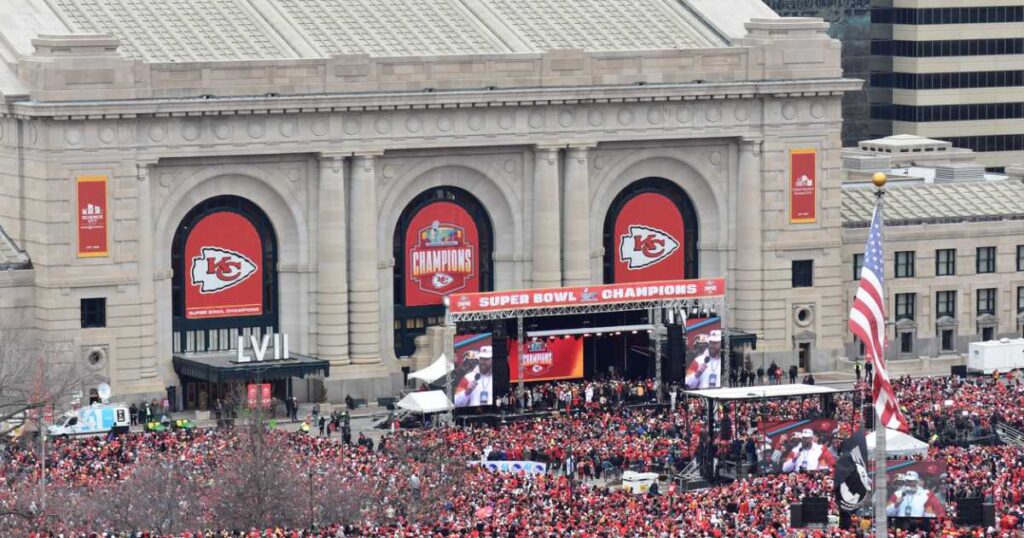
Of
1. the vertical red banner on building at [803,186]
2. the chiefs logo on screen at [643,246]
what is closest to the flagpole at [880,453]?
the chiefs logo on screen at [643,246]

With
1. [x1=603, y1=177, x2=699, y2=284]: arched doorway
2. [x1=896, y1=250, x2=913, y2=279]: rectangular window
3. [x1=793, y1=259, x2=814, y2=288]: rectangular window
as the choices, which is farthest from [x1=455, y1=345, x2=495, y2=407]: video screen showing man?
[x1=896, y1=250, x2=913, y2=279]: rectangular window

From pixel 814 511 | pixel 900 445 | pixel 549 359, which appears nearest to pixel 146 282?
pixel 549 359

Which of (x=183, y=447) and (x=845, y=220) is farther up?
(x=845, y=220)

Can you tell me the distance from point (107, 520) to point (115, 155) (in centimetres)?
3679

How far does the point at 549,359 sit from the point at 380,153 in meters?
13.3

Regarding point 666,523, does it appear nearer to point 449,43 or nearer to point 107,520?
point 107,520

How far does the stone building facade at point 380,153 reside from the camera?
147625 mm

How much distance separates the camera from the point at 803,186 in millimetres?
164000

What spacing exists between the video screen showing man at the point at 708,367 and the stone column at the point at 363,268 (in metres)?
15.4

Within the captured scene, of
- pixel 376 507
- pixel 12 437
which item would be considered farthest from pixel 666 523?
pixel 12 437

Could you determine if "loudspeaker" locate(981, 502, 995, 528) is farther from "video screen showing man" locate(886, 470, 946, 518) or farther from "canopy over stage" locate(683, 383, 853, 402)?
"canopy over stage" locate(683, 383, 853, 402)

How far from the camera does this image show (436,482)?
12119 centimetres

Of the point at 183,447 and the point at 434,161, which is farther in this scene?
the point at 434,161

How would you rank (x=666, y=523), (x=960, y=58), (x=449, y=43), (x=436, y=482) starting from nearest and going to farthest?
(x=666, y=523) < (x=436, y=482) < (x=449, y=43) < (x=960, y=58)
